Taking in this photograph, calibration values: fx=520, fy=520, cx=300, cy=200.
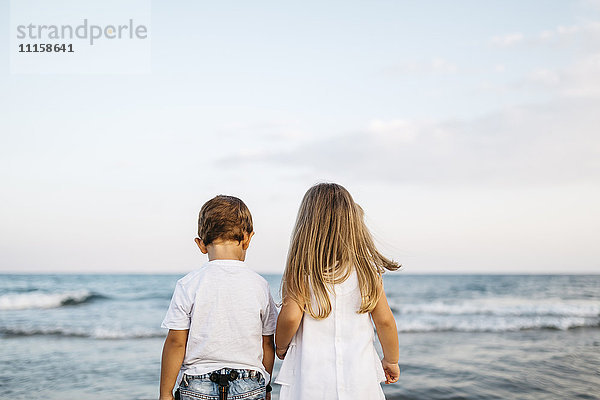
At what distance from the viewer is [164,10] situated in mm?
7832

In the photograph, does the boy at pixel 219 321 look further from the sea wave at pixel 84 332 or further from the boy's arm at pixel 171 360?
the sea wave at pixel 84 332

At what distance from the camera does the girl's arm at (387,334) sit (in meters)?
2.25

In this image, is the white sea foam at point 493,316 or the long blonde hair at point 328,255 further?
the white sea foam at point 493,316

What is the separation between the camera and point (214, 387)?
2145 mm

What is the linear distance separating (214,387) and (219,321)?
269mm

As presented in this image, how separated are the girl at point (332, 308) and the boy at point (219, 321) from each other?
0.42ft

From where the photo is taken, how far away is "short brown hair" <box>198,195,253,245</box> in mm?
2221

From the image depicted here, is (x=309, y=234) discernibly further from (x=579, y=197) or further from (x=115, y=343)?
(x=579, y=197)

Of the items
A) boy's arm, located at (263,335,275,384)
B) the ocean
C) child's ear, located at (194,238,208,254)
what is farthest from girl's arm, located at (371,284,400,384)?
the ocean

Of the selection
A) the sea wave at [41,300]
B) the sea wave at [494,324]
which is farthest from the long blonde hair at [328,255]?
the sea wave at [41,300]

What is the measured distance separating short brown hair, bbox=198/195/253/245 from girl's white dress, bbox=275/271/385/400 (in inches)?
18.7

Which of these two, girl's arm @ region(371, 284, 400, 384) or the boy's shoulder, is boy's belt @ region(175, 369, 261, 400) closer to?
the boy's shoulder

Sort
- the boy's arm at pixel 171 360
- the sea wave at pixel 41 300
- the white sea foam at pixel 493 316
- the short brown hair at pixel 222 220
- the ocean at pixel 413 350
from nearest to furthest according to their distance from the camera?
1. the boy's arm at pixel 171 360
2. the short brown hair at pixel 222 220
3. the ocean at pixel 413 350
4. the white sea foam at pixel 493 316
5. the sea wave at pixel 41 300

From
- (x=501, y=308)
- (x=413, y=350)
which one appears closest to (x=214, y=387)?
(x=413, y=350)
